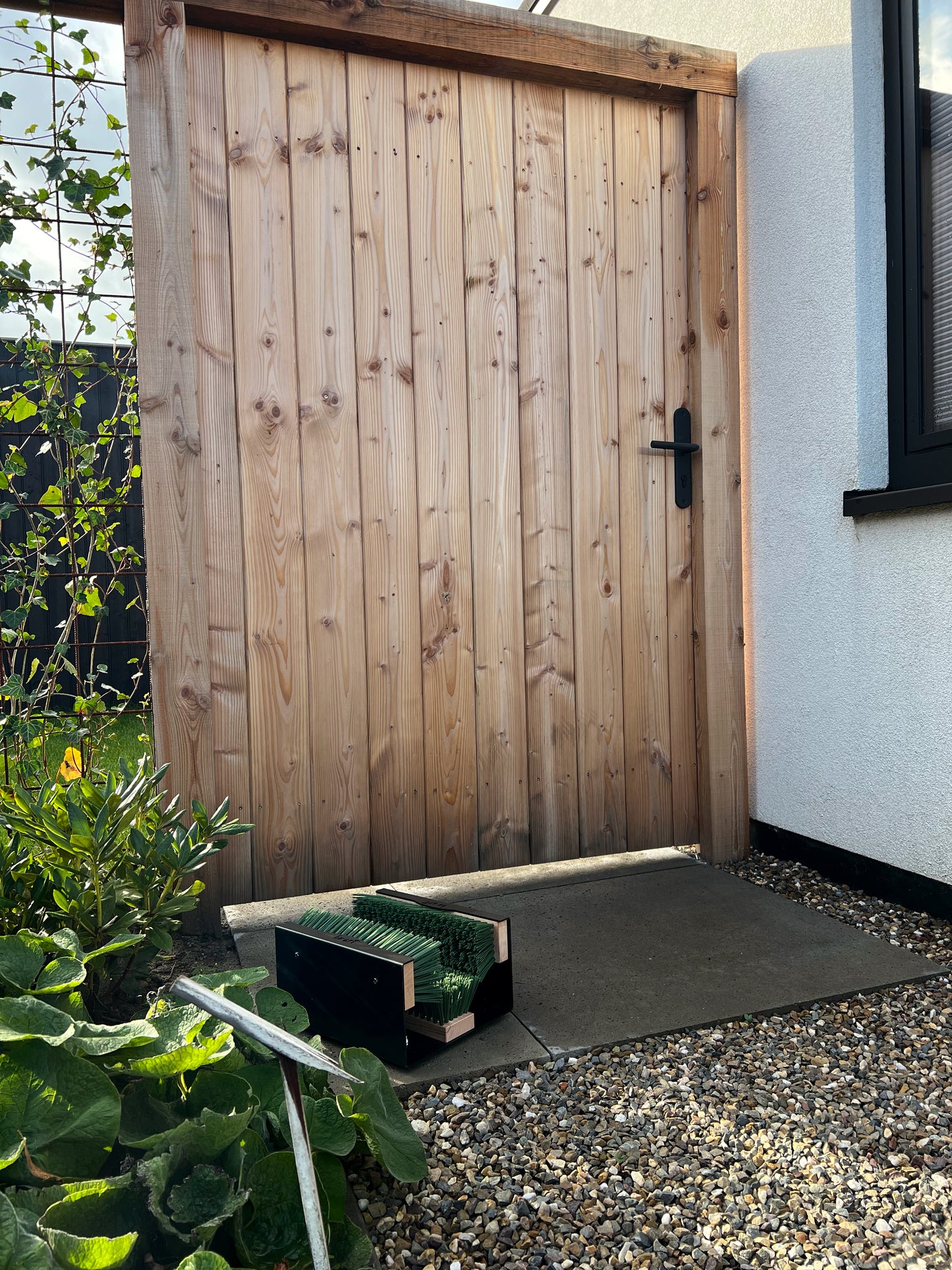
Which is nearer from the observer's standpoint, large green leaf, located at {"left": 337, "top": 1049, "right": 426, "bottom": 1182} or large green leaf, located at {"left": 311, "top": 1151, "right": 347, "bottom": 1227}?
large green leaf, located at {"left": 311, "top": 1151, "right": 347, "bottom": 1227}

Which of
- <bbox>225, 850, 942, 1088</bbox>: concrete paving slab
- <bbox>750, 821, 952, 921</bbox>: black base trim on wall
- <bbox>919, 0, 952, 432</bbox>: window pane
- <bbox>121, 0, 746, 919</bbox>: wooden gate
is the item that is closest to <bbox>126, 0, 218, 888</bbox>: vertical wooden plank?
<bbox>121, 0, 746, 919</bbox>: wooden gate

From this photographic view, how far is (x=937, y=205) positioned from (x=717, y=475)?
2.56ft

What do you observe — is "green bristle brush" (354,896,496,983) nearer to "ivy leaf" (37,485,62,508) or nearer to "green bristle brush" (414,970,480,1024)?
"green bristle brush" (414,970,480,1024)

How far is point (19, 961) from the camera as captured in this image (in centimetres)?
100

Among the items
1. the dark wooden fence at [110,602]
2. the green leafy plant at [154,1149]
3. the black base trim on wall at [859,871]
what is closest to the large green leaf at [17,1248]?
the green leafy plant at [154,1149]

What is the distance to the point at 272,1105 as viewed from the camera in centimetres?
100

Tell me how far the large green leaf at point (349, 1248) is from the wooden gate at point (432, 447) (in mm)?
1234

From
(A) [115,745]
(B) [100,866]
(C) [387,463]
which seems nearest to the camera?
(B) [100,866]

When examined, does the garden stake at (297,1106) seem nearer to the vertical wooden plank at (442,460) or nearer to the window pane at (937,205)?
the vertical wooden plank at (442,460)

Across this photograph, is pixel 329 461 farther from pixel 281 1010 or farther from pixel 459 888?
pixel 281 1010

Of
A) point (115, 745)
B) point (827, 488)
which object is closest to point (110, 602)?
point (115, 745)

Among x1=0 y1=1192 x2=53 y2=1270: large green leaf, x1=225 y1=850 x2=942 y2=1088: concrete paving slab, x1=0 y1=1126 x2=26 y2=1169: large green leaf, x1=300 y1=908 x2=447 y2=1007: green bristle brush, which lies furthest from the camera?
x1=225 y1=850 x2=942 y2=1088: concrete paving slab

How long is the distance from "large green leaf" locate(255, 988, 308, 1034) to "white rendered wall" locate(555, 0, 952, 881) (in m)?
1.44

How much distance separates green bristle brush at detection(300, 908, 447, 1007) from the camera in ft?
4.64
